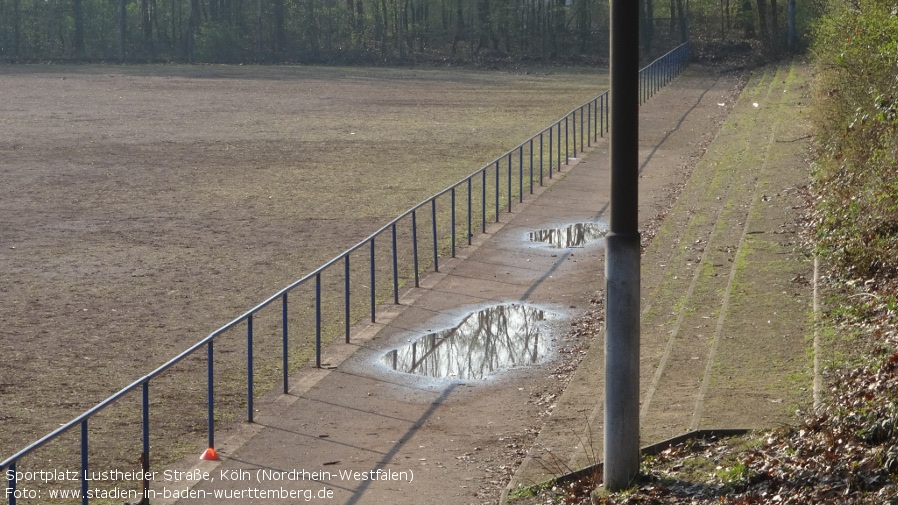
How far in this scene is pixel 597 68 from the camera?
224 ft

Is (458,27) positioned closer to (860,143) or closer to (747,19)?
(747,19)

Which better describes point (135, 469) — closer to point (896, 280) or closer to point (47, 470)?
point (47, 470)

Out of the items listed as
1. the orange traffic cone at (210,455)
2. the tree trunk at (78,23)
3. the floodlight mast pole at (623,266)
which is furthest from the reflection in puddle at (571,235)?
the tree trunk at (78,23)

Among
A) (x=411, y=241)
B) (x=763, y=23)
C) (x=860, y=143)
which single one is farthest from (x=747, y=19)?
(x=411, y=241)

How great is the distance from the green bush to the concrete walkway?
2.85ft

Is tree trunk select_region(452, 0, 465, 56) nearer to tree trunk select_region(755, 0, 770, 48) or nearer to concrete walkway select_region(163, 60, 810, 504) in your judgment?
tree trunk select_region(755, 0, 770, 48)

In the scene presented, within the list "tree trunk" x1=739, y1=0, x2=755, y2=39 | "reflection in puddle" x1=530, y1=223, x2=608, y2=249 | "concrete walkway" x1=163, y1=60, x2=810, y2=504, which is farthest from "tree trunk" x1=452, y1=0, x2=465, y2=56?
"concrete walkway" x1=163, y1=60, x2=810, y2=504

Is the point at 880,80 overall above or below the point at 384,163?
above

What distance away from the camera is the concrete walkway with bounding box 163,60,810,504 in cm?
901

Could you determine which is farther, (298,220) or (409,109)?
(409,109)

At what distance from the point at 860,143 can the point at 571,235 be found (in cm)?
495

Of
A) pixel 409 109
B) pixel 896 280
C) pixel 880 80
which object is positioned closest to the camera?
pixel 896 280

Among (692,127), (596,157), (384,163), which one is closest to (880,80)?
(596,157)

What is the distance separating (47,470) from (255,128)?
2752 cm
